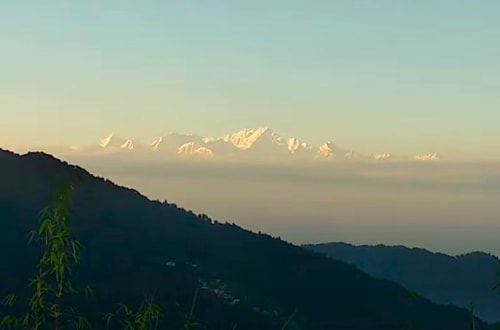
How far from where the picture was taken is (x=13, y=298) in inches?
404

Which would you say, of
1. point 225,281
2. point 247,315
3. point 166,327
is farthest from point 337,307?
point 166,327

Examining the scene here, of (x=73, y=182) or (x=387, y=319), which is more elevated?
(x=73, y=182)

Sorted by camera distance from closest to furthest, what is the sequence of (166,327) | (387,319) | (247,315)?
(166,327) → (247,315) → (387,319)

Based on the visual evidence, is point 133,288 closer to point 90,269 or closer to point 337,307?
point 90,269

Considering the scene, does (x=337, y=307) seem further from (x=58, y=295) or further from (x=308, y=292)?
(x=58, y=295)

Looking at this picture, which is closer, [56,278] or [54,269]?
[54,269]

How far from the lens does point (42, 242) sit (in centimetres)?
1072

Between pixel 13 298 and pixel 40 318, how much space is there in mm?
427

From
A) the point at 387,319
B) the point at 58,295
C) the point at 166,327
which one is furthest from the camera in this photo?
the point at 387,319

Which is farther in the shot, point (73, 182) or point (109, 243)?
point (109, 243)

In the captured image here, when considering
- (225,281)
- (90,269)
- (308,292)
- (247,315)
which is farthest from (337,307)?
(90,269)

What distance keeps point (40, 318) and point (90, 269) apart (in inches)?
6609

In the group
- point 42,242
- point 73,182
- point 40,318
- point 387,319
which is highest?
point 73,182

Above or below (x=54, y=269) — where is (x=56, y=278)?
below
